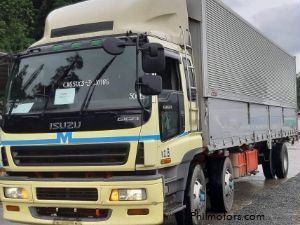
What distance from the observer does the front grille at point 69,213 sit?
5758mm

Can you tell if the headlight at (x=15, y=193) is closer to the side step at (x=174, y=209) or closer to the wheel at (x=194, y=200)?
the side step at (x=174, y=209)

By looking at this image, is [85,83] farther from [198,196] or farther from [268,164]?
[268,164]

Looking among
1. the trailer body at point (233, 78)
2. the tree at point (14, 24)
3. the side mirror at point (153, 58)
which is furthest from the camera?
the tree at point (14, 24)

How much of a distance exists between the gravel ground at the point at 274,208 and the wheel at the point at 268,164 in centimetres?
150

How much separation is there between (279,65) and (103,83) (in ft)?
27.4

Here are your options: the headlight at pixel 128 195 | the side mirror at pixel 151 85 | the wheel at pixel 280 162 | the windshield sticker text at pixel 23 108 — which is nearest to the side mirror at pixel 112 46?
the side mirror at pixel 151 85

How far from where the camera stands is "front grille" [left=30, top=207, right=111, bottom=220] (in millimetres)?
5758

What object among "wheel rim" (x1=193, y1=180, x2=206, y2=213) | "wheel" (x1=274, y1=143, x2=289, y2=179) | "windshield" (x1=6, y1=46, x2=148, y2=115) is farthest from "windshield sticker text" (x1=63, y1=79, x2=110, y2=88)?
"wheel" (x1=274, y1=143, x2=289, y2=179)

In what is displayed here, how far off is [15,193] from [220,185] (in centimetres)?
338

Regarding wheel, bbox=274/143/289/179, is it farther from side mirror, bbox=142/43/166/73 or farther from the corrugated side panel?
side mirror, bbox=142/43/166/73

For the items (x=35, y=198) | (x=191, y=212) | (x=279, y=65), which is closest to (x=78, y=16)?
(x=35, y=198)

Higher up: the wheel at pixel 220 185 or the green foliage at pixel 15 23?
the green foliage at pixel 15 23

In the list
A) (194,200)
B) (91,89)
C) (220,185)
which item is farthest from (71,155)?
(220,185)

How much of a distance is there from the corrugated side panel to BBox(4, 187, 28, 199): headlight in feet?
9.54
